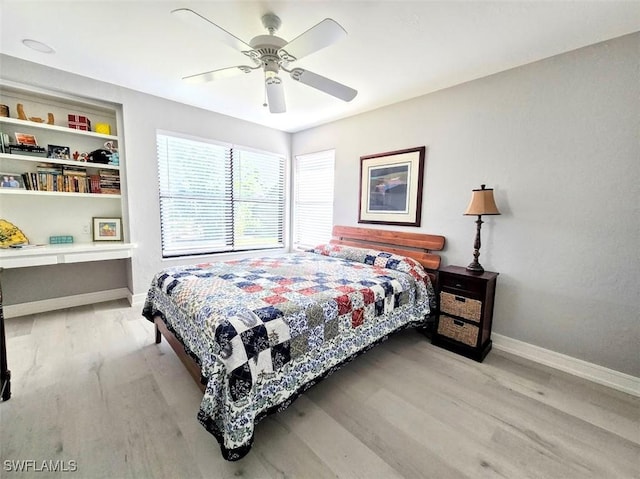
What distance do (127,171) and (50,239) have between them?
3.68 ft

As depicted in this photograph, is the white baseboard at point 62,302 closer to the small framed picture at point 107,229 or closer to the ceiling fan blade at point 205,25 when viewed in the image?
the small framed picture at point 107,229

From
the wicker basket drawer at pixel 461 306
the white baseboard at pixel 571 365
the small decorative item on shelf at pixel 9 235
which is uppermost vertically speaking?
the small decorative item on shelf at pixel 9 235

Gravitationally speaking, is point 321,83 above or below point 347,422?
above

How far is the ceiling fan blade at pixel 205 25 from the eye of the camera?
4.50ft

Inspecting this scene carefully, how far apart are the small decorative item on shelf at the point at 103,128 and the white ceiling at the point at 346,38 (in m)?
0.53

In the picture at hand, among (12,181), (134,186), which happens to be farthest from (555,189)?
(12,181)

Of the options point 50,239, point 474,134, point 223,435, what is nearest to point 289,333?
point 223,435

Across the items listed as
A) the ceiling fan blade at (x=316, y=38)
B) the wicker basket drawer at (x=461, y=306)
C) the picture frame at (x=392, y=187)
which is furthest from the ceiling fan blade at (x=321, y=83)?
the wicker basket drawer at (x=461, y=306)

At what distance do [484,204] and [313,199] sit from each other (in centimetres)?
265

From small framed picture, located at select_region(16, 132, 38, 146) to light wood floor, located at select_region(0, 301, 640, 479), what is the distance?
6.50 ft

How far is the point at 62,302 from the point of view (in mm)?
3160

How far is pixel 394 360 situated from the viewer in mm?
2314

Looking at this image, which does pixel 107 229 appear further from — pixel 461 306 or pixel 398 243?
pixel 461 306

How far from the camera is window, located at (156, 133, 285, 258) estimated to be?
11.6 feet
